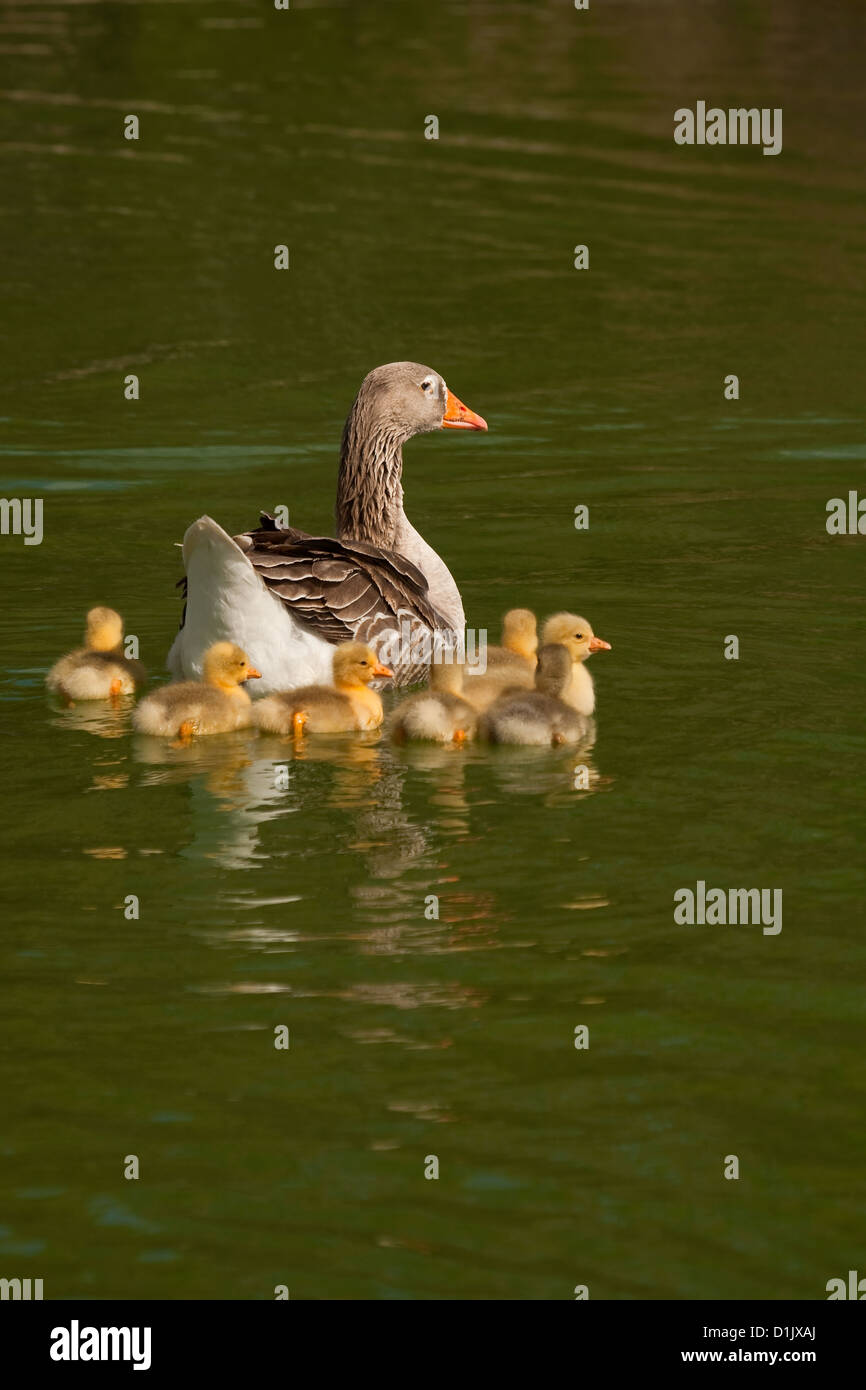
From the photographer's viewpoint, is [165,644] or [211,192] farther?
[211,192]

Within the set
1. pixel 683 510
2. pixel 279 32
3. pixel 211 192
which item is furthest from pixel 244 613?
pixel 279 32

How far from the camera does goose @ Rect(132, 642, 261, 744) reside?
9805 mm

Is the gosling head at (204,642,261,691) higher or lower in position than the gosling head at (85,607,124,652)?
lower

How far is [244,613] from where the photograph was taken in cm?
993

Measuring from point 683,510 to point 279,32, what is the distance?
2377 cm

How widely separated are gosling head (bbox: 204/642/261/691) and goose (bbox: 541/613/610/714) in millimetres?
1485

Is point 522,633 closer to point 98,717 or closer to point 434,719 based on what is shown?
point 434,719

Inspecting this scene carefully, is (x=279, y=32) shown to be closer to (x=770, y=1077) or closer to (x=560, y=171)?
(x=560, y=171)

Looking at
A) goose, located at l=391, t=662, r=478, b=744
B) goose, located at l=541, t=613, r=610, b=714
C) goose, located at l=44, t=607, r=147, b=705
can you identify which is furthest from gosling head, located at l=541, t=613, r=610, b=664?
goose, located at l=44, t=607, r=147, b=705

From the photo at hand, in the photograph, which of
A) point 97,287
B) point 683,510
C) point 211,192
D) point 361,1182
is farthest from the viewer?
point 211,192

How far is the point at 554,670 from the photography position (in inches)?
401

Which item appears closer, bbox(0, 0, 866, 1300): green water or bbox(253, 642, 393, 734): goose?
bbox(0, 0, 866, 1300): green water

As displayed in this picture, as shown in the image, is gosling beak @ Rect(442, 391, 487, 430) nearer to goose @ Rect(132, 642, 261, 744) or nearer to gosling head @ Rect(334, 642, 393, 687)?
gosling head @ Rect(334, 642, 393, 687)

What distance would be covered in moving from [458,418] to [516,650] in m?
1.87
